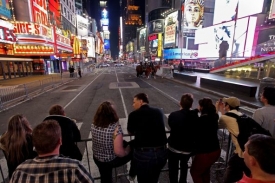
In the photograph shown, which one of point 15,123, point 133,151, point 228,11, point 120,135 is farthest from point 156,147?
point 228,11

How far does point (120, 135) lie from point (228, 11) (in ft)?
141

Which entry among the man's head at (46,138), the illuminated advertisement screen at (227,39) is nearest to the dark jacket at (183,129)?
the man's head at (46,138)

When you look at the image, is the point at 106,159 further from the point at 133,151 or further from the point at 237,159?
the point at 237,159

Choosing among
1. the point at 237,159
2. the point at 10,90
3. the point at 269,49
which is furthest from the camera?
the point at 269,49

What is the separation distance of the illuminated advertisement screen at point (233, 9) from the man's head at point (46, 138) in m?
35.0

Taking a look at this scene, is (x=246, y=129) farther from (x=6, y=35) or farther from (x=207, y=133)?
(x=6, y=35)

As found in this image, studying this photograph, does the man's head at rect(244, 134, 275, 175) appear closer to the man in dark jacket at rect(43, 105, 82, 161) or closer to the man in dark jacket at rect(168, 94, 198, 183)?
the man in dark jacket at rect(168, 94, 198, 183)

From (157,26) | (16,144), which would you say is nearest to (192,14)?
(157,26)

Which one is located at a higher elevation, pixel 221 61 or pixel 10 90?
pixel 221 61

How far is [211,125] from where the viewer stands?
9.87 ft

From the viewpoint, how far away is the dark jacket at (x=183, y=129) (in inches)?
117

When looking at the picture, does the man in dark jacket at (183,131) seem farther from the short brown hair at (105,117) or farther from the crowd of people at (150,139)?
the short brown hair at (105,117)

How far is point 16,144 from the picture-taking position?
231 cm

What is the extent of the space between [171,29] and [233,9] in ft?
117
